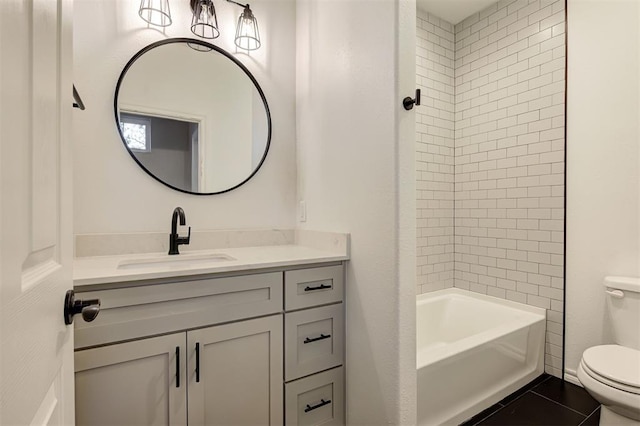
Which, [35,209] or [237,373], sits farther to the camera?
[237,373]

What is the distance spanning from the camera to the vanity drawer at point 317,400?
4.82 ft

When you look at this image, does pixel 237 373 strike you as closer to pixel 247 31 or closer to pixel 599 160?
pixel 247 31

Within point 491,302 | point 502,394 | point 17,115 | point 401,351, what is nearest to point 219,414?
point 401,351

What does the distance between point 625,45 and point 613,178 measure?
0.76 m

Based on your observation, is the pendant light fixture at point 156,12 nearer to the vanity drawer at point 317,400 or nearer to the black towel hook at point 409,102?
the black towel hook at point 409,102

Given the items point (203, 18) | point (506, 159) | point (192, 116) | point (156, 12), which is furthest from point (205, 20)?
point (506, 159)

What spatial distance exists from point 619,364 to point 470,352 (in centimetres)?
62

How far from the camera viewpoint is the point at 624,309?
→ 5.74ft

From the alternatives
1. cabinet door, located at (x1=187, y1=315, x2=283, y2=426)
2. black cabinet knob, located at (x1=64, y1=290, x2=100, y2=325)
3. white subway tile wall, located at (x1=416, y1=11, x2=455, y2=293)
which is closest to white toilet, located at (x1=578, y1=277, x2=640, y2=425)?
white subway tile wall, located at (x1=416, y1=11, x2=455, y2=293)

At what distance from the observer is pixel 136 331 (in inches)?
45.5

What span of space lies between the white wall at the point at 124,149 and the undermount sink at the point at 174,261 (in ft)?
0.70

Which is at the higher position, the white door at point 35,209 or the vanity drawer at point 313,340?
the white door at point 35,209

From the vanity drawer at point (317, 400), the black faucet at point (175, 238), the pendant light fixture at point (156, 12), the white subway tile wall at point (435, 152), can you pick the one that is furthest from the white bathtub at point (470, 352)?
the pendant light fixture at point (156, 12)

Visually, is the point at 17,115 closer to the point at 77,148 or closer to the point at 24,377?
the point at 24,377
